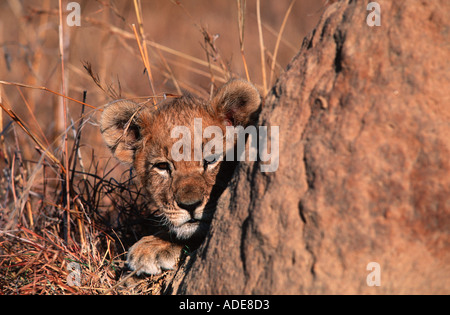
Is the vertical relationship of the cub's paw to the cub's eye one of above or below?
below

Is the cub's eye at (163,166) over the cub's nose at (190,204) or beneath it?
over

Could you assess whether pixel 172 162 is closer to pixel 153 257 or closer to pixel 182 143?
pixel 182 143

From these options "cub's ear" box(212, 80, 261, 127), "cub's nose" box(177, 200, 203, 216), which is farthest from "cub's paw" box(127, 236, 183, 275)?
"cub's ear" box(212, 80, 261, 127)

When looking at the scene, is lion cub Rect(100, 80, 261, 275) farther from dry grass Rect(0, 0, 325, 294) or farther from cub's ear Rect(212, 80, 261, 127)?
dry grass Rect(0, 0, 325, 294)

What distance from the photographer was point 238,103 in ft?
12.2

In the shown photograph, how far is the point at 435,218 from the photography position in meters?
2.26

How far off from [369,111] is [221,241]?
3.53ft

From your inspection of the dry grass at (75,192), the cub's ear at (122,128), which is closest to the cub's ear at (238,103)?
the dry grass at (75,192)

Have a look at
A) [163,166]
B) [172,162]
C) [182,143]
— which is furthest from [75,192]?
[182,143]

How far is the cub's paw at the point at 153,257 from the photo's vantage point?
11.6 ft

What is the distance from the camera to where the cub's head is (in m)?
3.55

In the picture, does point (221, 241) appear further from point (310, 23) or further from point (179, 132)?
point (310, 23)

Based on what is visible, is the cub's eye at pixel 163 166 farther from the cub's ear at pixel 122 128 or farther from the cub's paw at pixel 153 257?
the cub's paw at pixel 153 257

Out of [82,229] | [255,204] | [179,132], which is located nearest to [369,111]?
[255,204]
